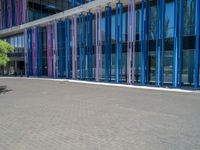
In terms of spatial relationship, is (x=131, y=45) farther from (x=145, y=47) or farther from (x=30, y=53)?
(x=30, y=53)

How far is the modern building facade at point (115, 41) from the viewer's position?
59.2 ft

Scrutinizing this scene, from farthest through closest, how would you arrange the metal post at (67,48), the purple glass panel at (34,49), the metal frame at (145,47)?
the purple glass panel at (34,49), the metal post at (67,48), the metal frame at (145,47)

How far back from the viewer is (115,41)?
22.7 metres

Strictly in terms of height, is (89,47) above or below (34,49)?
below

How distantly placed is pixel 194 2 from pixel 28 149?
17608 millimetres

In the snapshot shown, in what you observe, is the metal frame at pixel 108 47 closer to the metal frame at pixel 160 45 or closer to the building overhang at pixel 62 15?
the building overhang at pixel 62 15

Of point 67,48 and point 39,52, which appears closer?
point 67,48

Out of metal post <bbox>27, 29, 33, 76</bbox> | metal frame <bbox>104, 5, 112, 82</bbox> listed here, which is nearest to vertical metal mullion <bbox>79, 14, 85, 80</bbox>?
metal frame <bbox>104, 5, 112, 82</bbox>

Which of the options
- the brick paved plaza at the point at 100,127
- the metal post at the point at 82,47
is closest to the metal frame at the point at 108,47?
the metal post at the point at 82,47

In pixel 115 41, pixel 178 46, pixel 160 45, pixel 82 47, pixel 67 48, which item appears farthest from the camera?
pixel 67 48

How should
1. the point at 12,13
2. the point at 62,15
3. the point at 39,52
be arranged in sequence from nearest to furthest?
the point at 62,15 < the point at 39,52 < the point at 12,13

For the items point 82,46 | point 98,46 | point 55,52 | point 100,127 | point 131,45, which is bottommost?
point 100,127

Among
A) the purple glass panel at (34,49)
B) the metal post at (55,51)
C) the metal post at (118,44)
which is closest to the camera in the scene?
the metal post at (118,44)

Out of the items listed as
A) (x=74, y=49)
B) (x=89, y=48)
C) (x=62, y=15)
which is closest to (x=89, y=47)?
(x=89, y=48)
